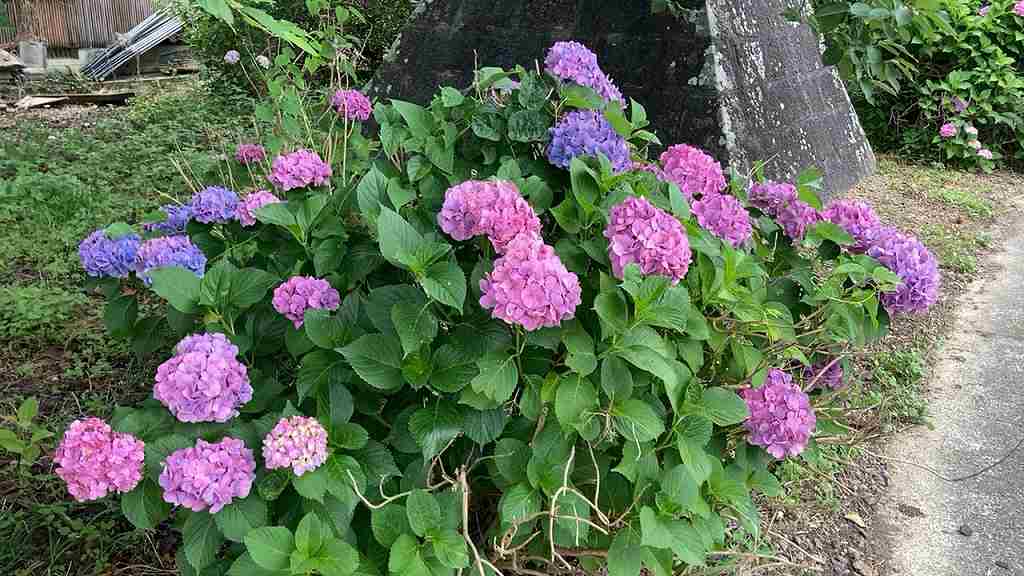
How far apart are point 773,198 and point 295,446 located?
1281mm

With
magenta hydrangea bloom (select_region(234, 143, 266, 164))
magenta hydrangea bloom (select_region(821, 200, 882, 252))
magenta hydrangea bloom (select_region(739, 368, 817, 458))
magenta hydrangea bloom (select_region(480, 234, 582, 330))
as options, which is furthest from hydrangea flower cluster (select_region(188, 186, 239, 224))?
magenta hydrangea bloom (select_region(821, 200, 882, 252))

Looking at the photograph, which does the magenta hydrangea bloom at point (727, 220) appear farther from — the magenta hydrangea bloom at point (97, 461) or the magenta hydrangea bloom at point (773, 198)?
the magenta hydrangea bloom at point (97, 461)

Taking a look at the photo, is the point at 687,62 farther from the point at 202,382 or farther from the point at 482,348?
the point at 202,382

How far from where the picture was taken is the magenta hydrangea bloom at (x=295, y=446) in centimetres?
124

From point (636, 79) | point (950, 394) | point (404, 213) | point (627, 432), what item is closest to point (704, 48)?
point (636, 79)

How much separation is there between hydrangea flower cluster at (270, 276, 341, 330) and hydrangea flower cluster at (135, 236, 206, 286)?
9.4 inches

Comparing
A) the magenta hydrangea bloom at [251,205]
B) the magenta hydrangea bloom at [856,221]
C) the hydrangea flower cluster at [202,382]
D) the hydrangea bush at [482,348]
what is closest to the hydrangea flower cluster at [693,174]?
the hydrangea bush at [482,348]

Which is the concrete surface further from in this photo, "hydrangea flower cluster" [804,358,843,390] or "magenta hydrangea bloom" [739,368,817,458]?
"magenta hydrangea bloom" [739,368,817,458]

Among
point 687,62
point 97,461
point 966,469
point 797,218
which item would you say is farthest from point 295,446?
point 687,62

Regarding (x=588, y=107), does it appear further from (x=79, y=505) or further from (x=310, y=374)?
(x=79, y=505)

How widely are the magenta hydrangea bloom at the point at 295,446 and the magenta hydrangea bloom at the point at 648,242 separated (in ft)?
1.89

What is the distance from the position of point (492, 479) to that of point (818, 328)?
804 mm

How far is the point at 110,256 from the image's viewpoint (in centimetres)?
171

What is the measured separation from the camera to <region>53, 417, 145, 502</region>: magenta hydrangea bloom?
3.99 feet
